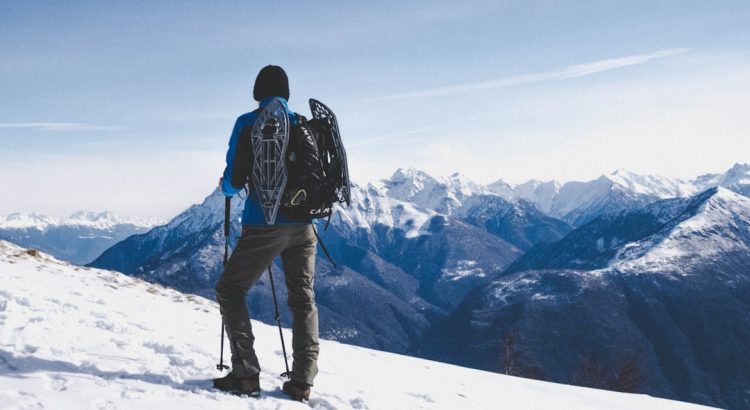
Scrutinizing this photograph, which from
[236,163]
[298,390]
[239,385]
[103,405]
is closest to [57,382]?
[103,405]

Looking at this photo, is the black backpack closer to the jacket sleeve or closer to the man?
the man

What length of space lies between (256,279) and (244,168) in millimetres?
1622

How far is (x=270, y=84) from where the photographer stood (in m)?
8.15

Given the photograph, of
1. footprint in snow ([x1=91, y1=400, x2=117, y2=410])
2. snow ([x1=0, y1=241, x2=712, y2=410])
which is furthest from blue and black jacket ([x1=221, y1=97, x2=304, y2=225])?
footprint in snow ([x1=91, y1=400, x2=117, y2=410])

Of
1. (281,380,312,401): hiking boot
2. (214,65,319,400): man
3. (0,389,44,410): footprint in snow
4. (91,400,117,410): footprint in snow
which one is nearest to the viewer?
(0,389,44,410): footprint in snow

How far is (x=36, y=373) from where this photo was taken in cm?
771

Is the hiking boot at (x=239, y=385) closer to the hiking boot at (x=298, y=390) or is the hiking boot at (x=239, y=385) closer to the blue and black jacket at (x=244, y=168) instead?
the hiking boot at (x=298, y=390)

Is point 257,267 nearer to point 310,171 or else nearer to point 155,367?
point 310,171

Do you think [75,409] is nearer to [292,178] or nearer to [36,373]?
[36,373]

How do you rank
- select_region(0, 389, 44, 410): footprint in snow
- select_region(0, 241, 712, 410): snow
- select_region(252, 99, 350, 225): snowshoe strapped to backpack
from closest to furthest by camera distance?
select_region(0, 389, 44, 410): footprint in snow → select_region(0, 241, 712, 410): snow → select_region(252, 99, 350, 225): snowshoe strapped to backpack

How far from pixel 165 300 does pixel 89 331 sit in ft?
23.5

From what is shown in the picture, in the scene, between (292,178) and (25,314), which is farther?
(25,314)

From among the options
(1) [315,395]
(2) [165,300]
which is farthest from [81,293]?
(1) [315,395]

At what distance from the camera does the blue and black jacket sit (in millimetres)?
7781
